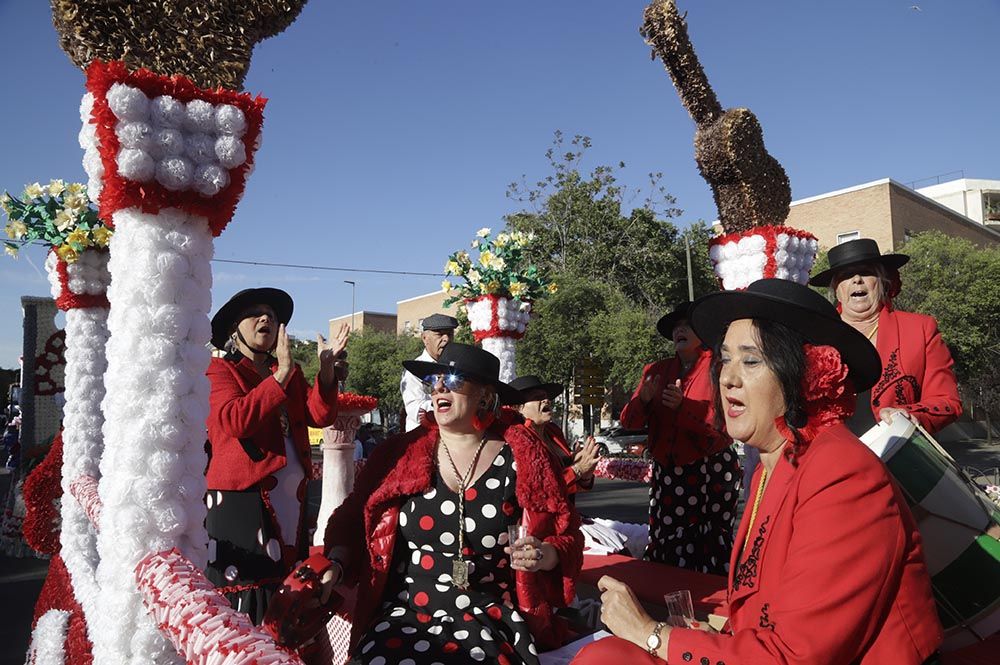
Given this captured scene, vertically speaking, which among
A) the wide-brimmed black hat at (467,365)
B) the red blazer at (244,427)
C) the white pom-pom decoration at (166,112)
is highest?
the white pom-pom decoration at (166,112)

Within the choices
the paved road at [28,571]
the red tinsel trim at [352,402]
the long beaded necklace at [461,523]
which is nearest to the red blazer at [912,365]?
the long beaded necklace at [461,523]

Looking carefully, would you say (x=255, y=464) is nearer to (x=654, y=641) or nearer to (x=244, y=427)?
(x=244, y=427)

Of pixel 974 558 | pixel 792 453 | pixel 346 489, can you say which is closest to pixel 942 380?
pixel 974 558

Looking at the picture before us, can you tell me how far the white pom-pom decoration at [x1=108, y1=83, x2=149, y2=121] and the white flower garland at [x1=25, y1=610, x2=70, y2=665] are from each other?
3.28 metres

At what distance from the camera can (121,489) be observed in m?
2.82

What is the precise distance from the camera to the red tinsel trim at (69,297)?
5.73m

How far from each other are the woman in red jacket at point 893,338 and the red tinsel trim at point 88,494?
15.0 feet

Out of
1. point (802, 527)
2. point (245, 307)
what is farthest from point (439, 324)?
point (802, 527)

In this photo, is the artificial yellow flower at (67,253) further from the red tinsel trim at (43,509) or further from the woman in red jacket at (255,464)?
the woman in red jacket at (255,464)

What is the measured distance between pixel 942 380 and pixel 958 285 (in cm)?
2532

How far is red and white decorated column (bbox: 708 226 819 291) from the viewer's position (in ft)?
20.2

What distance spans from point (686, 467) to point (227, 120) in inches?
151

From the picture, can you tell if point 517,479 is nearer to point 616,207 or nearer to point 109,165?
point 109,165

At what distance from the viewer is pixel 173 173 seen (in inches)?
112
